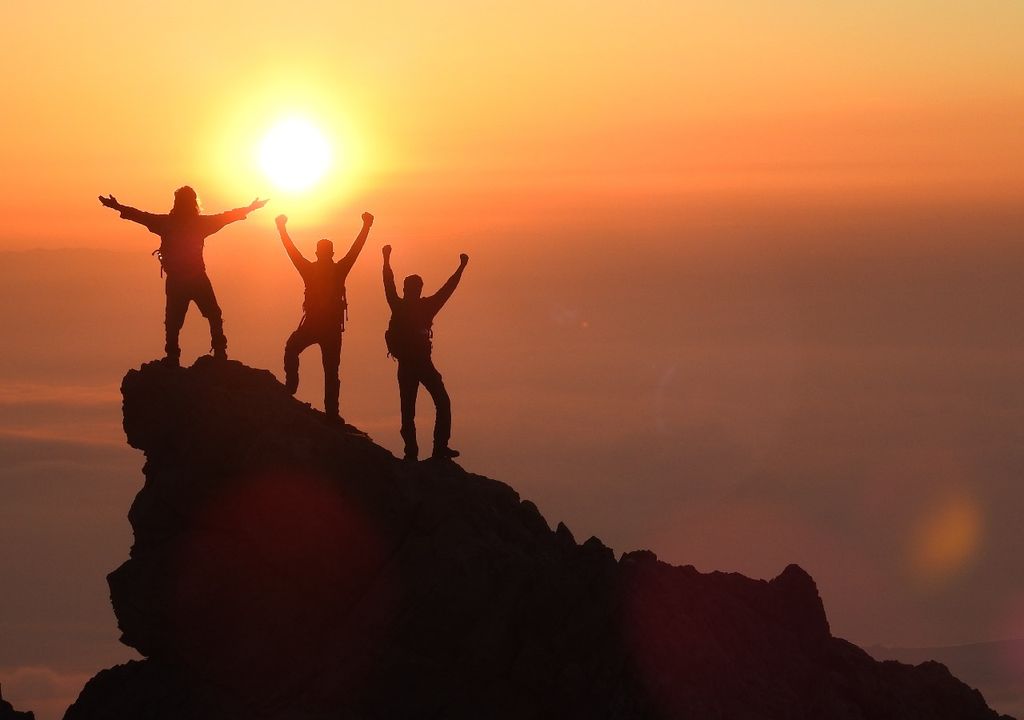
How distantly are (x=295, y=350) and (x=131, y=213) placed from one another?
376 cm

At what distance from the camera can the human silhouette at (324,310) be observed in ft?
91.4

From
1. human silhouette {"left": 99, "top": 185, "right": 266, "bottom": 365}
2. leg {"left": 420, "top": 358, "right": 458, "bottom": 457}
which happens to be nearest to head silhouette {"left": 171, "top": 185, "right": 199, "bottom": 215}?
human silhouette {"left": 99, "top": 185, "right": 266, "bottom": 365}

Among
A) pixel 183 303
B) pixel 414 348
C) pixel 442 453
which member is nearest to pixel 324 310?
pixel 414 348

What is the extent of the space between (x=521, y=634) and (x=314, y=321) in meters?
6.87

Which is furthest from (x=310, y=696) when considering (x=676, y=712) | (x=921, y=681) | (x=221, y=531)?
(x=921, y=681)

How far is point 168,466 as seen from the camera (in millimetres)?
26953

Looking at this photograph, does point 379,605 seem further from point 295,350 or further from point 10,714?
point 10,714

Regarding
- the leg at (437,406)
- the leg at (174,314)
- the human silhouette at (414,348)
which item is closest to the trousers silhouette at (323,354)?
the human silhouette at (414,348)

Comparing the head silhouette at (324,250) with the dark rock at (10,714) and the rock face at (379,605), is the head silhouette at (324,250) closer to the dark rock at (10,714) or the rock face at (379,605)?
the rock face at (379,605)

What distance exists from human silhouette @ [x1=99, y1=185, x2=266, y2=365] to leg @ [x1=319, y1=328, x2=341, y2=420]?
1.81 meters

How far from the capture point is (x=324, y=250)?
27938mm

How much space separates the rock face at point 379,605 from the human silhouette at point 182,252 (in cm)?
78

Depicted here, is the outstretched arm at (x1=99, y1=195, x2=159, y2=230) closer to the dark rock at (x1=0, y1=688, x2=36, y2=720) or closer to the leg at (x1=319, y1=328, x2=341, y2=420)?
the leg at (x1=319, y1=328, x2=341, y2=420)

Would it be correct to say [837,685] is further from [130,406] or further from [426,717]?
[130,406]
